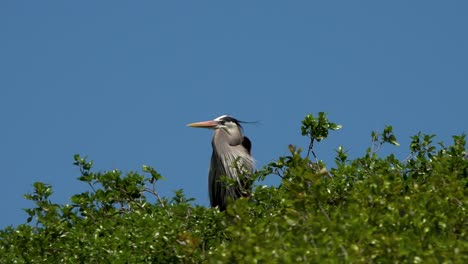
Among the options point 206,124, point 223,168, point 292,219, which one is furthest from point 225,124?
point 292,219

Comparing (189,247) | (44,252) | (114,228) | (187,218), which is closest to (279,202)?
(187,218)

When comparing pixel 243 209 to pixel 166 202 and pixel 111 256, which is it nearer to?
pixel 111 256

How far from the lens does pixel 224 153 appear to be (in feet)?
58.7

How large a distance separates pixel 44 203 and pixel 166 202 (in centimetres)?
165

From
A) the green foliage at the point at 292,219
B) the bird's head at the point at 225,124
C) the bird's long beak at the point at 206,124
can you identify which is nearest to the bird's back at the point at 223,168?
the bird's head at the point at 225,124

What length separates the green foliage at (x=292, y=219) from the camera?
28.4ft

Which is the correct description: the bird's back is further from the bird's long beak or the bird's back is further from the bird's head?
the bird's long beak

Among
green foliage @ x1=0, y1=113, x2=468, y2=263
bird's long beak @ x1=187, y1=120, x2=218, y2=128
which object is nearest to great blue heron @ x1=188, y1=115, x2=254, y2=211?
bird's long beak @ x1=187, y1=120, x2=218, y2=128

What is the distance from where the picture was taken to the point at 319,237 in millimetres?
8617

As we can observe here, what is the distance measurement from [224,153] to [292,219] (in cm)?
891

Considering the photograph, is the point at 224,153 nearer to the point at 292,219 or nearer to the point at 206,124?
the point at 206,124

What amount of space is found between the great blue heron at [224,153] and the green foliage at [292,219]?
2.71 metres

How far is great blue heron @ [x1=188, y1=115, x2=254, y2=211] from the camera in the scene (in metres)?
17.4

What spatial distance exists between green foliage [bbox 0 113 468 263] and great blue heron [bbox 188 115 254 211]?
8.89ft
